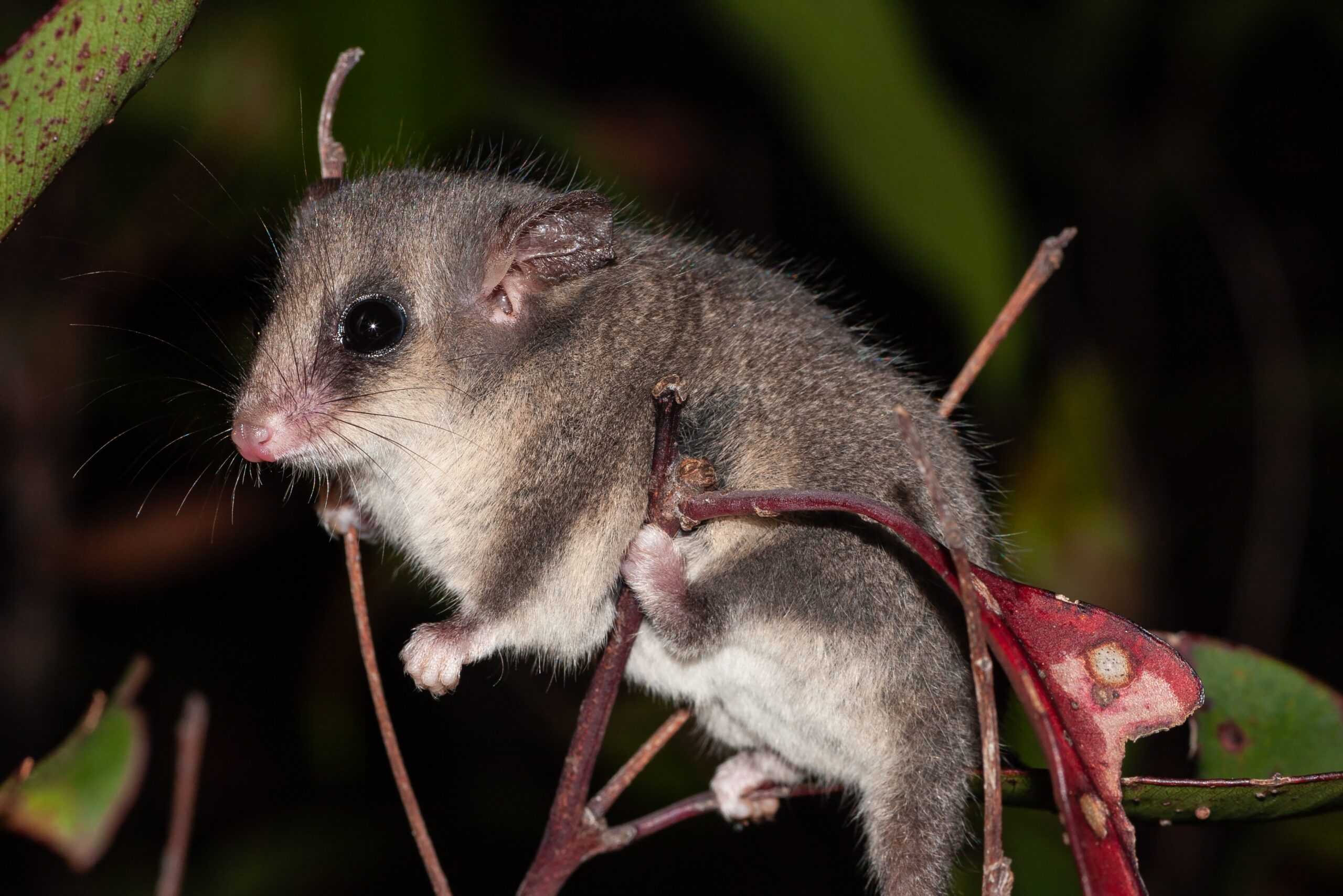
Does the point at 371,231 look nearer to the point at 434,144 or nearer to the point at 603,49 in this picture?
the point at 434,144

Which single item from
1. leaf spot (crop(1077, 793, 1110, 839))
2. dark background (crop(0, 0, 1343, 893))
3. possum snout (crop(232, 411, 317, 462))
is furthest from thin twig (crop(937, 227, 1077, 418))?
possum snout (crop(232, 411, 317, 462))

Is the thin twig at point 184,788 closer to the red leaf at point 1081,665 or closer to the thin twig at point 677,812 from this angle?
the thin twig at point 677,812

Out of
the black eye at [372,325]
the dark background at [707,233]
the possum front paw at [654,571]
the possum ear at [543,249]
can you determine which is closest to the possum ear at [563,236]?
the possum ear at [543,249]

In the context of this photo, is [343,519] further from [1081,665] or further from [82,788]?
[1081,665]

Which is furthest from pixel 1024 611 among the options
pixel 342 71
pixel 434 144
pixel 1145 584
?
pixel 1145 584

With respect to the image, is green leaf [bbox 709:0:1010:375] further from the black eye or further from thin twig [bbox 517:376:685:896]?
thin twig [bbox 517:376:685:896]

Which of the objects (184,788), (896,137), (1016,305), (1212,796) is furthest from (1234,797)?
(896,137)
